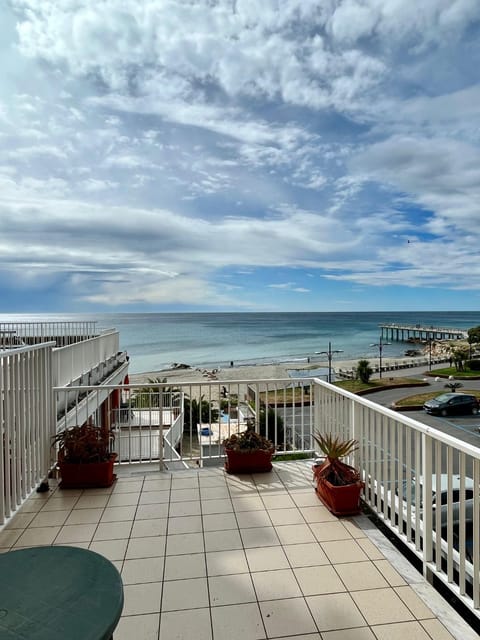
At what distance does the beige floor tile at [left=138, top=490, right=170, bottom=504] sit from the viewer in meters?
3.07

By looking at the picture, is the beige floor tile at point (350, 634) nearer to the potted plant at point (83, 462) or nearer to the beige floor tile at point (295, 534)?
the beige floor tile at point (295, 534)

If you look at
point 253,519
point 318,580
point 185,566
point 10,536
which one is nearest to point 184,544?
point 185,566

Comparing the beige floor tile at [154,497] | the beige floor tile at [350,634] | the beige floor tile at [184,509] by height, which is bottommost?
the beige floor tile at [154,497]

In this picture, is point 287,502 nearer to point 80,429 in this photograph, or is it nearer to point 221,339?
point 80,429

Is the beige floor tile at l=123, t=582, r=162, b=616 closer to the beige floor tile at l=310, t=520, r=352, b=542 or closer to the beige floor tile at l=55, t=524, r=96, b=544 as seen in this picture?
the beige floor tile at l=55, t=524, r=96, b=544

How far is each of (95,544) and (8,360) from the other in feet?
4.62

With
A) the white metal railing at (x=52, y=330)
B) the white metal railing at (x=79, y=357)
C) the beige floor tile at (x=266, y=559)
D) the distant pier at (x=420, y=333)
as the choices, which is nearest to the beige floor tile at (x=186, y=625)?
the beige floor tile at (x=266, y=559)

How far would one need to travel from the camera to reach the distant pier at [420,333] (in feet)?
192

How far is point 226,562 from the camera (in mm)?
2238

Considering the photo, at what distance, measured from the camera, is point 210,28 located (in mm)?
5180

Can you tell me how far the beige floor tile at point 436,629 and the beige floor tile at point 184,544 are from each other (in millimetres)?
1302

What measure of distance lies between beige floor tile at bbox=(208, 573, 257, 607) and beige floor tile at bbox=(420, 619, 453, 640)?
83 centimetres

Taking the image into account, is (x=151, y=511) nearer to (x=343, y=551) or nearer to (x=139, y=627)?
(x=139, y=627)

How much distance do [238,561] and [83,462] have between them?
1797 mm
